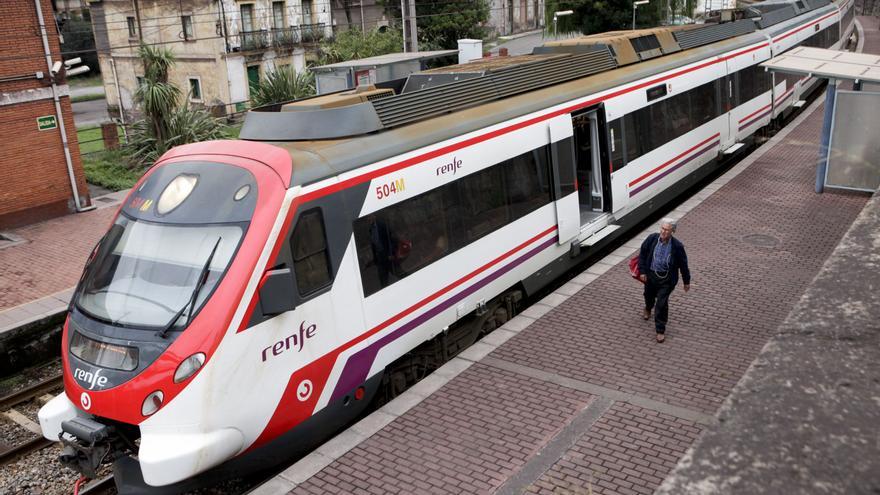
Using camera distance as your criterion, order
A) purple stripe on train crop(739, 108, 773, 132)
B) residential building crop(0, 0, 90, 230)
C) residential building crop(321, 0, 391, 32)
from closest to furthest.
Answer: residential building crop(0, 0, 90, 230)
purple stripe on train crop(739, 108, 773, 132)
residential building crop(321, 0, 391, 32)

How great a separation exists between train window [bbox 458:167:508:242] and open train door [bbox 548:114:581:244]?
134 centimetres

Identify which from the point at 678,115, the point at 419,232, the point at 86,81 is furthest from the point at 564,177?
the point at 86,81

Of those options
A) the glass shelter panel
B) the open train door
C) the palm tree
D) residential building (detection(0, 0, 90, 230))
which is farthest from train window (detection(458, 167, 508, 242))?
the palm tree

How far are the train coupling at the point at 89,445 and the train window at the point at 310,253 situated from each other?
202 centimetres

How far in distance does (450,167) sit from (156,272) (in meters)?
3.41

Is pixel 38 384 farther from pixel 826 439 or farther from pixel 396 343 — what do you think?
pixel 826 439

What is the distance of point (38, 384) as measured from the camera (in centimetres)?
1077

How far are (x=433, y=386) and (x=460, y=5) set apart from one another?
119ft

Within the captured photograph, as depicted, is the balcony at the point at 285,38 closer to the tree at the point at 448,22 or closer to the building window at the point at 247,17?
the building window at the point at 247,17

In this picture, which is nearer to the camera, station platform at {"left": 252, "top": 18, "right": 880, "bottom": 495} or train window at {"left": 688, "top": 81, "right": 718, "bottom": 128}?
station platform at {"left": 252, "top": 18, "right": 880, "bottom": 495}

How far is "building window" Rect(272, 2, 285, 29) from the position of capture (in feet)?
119

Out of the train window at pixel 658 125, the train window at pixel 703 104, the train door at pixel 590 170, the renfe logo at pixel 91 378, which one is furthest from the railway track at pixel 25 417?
the train window at pixel 703 104

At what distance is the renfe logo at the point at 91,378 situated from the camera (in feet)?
21.3

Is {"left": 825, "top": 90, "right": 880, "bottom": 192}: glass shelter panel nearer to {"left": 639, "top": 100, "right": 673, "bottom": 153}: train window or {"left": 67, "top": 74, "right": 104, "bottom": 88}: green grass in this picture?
{"left": 639, "top": 100, "right": 673, "bottom": 153}: train window
